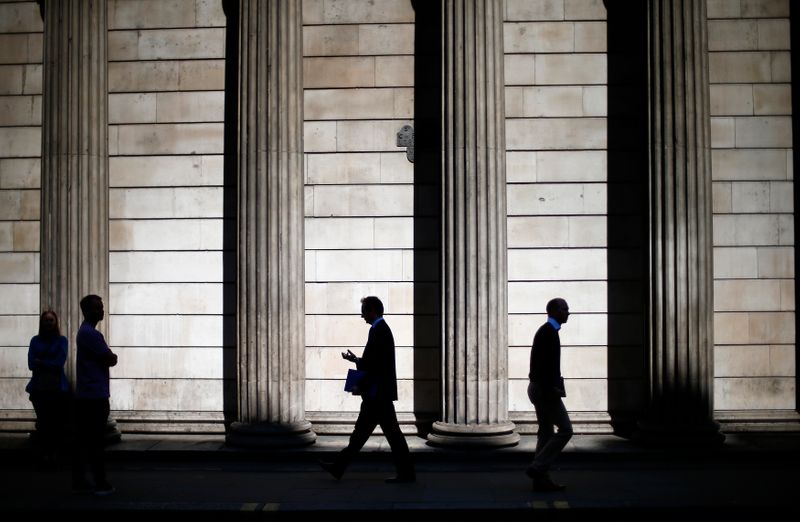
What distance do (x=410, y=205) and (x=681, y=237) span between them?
3.51 m

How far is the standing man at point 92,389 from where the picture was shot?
29.7ft

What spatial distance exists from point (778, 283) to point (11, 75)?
1079 cm

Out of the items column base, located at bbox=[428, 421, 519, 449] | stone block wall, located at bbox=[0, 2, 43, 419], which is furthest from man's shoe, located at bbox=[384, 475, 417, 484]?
stone block wall, located at bbox=[0, 2, 43, 419]

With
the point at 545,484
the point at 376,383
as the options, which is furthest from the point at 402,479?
the point at 545,484

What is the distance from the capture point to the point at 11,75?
510 inches

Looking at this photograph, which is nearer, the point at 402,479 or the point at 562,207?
the point at 402,479

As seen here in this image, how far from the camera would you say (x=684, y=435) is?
1150 cm

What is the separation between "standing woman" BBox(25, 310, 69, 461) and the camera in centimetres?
1059

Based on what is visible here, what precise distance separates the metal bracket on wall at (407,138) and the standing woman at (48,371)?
490cm

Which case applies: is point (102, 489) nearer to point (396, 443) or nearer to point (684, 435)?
point (396, 443)

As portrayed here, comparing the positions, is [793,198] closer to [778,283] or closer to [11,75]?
[778,283]

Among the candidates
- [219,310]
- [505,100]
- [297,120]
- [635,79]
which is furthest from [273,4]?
[635,79]

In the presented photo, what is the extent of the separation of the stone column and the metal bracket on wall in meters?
1.43

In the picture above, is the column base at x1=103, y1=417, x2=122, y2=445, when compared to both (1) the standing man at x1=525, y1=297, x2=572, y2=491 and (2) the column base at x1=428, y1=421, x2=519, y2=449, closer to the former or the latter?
(2) the column base at x1=428, y1=421, x2=519, y2=449
